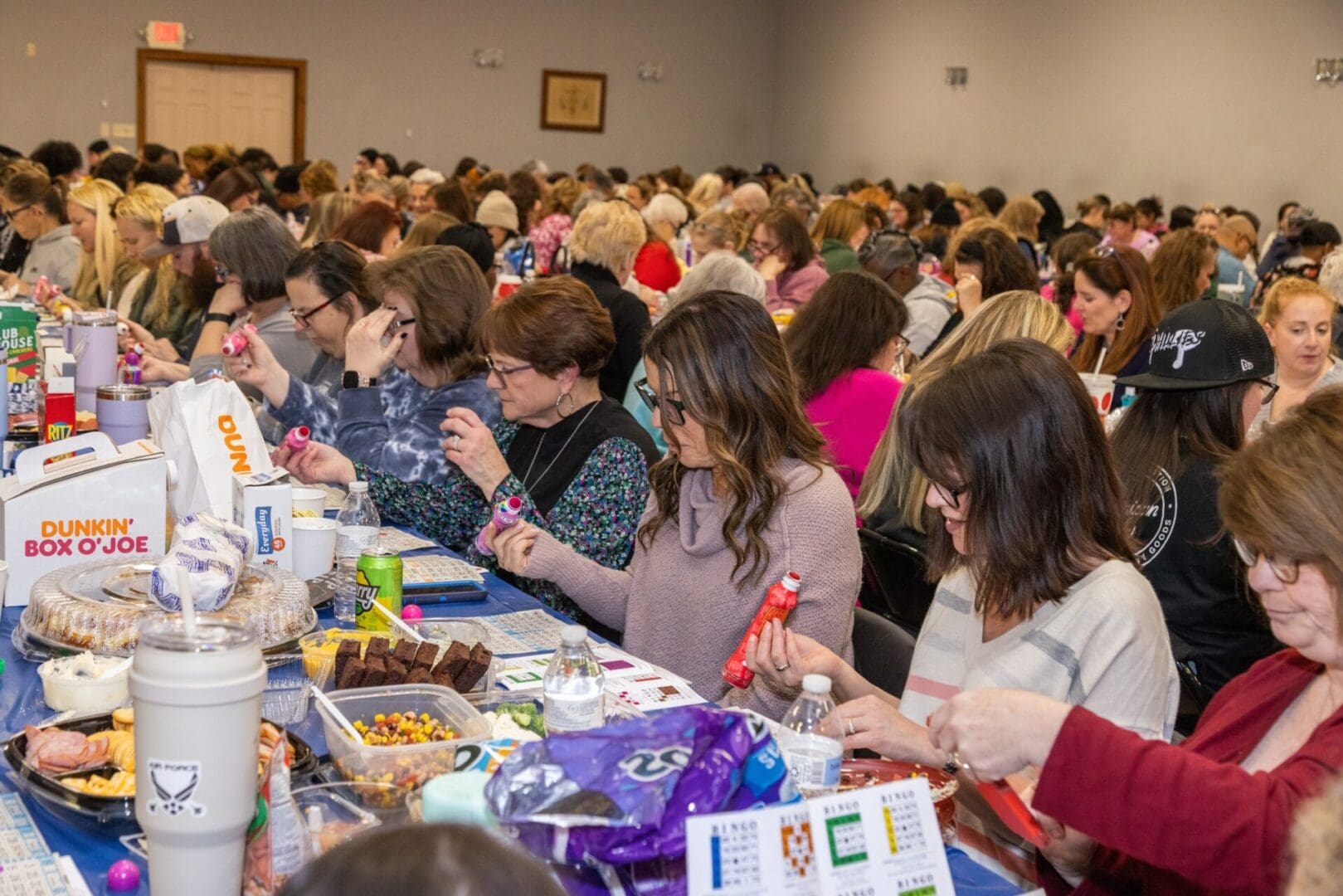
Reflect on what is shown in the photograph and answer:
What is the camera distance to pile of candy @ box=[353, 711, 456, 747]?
71.5 inches

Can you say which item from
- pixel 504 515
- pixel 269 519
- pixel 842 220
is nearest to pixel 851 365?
pixel 504 515

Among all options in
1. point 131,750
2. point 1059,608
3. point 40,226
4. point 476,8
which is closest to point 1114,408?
point 1059,608

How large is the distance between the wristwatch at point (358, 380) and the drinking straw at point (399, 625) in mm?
1478

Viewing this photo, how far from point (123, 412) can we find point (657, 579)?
164 cm

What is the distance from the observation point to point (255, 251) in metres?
4.97

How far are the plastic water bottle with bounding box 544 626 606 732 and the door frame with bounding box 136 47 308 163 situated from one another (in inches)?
618

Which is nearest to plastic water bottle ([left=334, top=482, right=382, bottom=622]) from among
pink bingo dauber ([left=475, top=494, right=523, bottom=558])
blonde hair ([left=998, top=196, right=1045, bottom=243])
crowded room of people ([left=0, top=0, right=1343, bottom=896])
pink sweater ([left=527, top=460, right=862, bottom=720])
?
crowded room of people ([left=0, top=0, right=1343, bottom=896])

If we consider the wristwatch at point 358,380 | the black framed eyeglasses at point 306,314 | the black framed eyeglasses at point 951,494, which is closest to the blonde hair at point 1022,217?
the black framed eyeglasses at point 306,314

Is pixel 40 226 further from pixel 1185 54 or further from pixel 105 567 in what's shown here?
pixel 1185 54

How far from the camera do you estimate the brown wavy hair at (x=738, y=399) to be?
261 centimetres

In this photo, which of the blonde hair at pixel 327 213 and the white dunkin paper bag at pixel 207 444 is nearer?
the white dunkin paper bag at pixel 207 444

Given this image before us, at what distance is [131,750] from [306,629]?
1.94 feet

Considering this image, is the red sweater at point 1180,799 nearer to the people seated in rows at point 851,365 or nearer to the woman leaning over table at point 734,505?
the woman leaning over table at point 734,505

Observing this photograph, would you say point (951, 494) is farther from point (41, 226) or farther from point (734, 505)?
point (41, 226)
